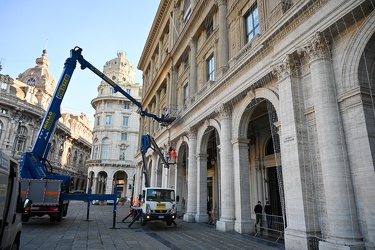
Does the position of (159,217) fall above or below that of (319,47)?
below

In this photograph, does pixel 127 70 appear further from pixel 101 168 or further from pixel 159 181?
pixel 159 181

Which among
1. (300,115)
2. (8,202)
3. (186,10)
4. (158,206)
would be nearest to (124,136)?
(186,10)

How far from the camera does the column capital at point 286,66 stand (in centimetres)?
934

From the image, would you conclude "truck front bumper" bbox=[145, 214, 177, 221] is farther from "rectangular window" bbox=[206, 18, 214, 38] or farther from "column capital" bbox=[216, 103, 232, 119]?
"rectangular window" bbox=[206, 18, 214, 38]

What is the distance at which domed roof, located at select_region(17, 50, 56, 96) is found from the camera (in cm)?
5719

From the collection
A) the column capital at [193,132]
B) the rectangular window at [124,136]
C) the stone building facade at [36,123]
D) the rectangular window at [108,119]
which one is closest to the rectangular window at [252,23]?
the column capital at [193,132]

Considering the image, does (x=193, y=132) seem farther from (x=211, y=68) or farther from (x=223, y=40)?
(x=223, y=40)

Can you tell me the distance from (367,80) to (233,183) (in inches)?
294

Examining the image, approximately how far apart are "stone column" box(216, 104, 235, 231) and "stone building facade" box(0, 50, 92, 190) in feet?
74.5

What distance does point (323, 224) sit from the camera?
25.5ft

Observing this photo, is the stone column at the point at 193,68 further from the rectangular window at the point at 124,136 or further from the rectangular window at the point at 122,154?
the rectangular window at the point at 122,154

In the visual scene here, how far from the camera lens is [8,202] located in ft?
16.1

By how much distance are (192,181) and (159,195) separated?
147 inches

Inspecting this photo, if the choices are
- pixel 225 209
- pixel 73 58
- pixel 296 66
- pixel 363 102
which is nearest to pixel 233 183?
pixel 225 209
